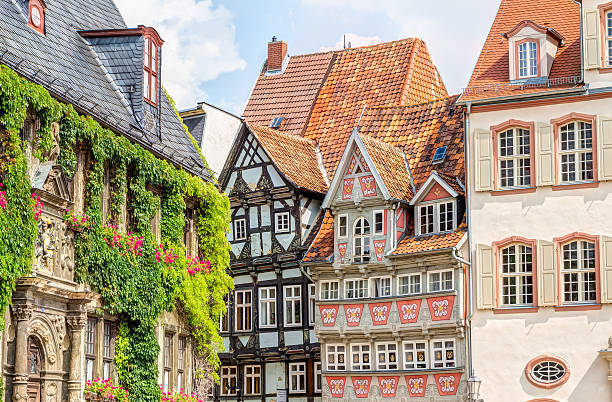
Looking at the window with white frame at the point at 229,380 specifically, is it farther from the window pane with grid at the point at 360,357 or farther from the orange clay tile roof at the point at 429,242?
the orange clay tile roof at the point at 429,242

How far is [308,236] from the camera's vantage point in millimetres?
41000

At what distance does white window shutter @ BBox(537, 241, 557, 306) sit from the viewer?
34125mm

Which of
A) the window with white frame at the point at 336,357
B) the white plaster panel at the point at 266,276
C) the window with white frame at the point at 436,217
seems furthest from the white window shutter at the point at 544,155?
the white plaster panel at the point at 266,276

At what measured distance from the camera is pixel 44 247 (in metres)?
25.0

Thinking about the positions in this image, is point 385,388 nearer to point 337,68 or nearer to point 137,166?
point 137,166

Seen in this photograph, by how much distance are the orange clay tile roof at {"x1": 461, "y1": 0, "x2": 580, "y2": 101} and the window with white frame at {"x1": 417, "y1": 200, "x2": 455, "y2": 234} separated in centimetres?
338

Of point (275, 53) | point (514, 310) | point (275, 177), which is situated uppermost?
point (275, 53)

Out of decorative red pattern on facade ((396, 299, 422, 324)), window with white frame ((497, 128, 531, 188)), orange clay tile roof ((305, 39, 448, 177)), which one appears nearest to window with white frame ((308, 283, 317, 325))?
decorative red pattern on facade ((396, 299, 422, 324))

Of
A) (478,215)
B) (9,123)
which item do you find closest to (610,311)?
(478,215)

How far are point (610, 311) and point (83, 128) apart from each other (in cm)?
1551

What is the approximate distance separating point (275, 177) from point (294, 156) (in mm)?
1316

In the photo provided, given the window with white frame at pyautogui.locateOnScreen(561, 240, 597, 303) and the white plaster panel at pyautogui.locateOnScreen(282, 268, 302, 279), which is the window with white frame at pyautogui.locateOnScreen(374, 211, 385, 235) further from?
the window with white frame at pyautogui.locateOnScreen(561, 240, 597, 303)

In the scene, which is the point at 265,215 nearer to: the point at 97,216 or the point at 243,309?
the point at 243,309

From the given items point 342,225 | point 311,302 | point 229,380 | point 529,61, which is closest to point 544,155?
point 529,61
